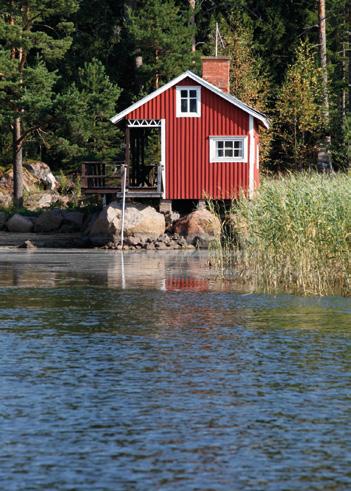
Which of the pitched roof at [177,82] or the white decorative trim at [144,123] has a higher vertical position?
the pitched roof at [177,82]

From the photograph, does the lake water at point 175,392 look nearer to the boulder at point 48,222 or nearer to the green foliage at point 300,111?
the boulder at point 48,222

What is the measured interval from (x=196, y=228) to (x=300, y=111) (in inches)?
759

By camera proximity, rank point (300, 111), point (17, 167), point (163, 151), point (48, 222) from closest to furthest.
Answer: point (163, 151)
point (48, 222)
point (17, 167)
point (300, 111)

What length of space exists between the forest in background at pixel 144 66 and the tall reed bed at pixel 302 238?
25012mm

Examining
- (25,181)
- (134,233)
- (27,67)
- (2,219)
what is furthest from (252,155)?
(25,181)

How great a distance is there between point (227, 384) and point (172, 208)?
32797mm

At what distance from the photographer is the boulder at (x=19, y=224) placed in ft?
158

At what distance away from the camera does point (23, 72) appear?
50750 millimetres

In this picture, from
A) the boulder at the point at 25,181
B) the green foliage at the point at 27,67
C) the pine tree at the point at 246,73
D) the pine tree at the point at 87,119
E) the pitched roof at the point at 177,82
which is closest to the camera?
the pitched roof at the point at 177,82

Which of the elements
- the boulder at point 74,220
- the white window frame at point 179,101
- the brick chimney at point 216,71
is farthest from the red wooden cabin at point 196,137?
the boulder at point 74,220

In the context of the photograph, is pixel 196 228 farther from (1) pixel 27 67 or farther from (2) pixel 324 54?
(2) pixel 324 54

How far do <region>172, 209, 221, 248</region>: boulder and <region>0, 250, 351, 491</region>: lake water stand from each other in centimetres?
1714

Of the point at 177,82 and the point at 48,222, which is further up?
the point at 177,82

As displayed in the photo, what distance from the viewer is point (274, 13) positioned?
65000mm
